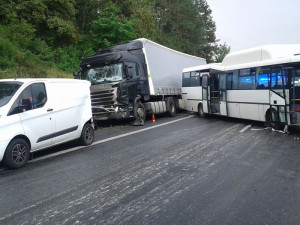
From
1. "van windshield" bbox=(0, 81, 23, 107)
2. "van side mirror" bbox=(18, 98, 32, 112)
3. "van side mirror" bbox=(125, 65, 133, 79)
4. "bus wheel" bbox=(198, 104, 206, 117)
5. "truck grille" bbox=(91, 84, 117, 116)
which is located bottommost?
"bus wheel" bbox=(198, 104, 206, 117)

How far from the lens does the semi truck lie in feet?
→ 50.3

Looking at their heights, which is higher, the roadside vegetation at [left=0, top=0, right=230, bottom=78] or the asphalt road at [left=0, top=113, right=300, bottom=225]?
the roadside vegetation at [left=0, top=0, right=230, bottom=78]

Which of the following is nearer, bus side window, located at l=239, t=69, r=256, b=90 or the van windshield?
the van windshield

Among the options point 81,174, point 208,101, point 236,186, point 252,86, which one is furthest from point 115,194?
point 208,101

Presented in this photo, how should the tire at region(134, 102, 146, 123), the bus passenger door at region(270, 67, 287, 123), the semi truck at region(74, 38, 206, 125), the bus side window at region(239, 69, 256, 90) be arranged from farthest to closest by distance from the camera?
the tire at region(134, 102, 146, 123) < the semi truck at region(74, 38, 206, 125) < the bus side window at region(239, 69, 256, 90) < the bus passenger door at region(270, 67, 287, 123)

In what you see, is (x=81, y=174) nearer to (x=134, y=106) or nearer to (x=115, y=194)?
(x=115, y=194)

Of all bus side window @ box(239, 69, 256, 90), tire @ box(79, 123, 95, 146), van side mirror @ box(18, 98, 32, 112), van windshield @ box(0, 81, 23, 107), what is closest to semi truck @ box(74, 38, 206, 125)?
tire @ box(79, 123, 95, 146)

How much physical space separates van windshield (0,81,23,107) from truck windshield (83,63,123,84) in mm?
7617

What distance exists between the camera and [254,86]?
1415cm

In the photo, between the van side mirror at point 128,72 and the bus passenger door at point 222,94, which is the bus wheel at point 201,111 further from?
the van side mirror at point 128,72

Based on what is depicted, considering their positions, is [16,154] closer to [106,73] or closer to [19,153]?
[19,153]

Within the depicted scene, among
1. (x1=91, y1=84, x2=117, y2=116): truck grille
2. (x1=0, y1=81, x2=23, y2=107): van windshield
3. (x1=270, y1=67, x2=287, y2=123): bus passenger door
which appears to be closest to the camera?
(x1=0, y1=81, x2=23, y2=107): van windshield

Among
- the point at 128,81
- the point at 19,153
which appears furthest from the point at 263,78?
the point at 19,153

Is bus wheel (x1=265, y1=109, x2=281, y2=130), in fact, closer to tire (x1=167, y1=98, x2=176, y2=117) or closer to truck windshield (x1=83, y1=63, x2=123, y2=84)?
truck windshield (x1=83, y1=63, x2=123, y2=84)
